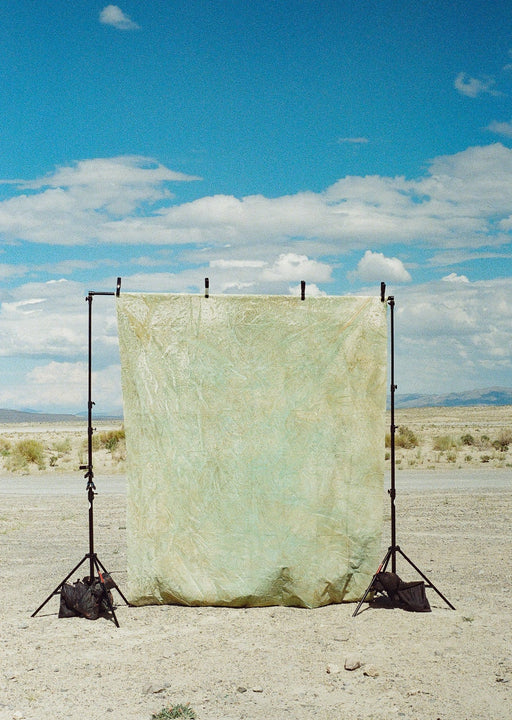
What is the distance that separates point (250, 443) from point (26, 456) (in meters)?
22.6

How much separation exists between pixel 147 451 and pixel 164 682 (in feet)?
7.63

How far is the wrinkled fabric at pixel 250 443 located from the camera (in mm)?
7527

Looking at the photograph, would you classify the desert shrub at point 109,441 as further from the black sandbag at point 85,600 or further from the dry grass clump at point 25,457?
the black sandbag at point 85,600

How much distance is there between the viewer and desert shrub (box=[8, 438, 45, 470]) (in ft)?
87.8

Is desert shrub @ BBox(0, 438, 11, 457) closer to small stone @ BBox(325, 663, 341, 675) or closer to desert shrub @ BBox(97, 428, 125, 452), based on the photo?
desert shrub @ BBox(97, 428, 125, 452)

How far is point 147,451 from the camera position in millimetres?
7520

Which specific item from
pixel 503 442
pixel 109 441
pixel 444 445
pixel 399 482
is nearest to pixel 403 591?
pixel 399 482

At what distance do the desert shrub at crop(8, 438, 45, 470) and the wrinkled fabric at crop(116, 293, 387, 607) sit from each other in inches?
790

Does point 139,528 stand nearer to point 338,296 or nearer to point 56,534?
point 338,296

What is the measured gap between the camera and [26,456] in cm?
2830

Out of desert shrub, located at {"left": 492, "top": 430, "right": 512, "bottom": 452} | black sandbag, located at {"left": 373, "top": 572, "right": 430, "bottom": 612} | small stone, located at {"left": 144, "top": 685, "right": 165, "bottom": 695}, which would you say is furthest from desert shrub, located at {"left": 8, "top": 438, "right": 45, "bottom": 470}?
small stone, located at {"left": 144, "top": 685, "right": 165, "bottom": 695}

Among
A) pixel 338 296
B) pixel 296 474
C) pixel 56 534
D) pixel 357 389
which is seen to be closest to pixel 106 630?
pixel 296 474

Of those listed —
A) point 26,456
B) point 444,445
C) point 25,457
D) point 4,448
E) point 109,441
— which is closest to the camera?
point 25,457

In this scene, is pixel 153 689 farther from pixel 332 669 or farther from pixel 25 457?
pixel 25 457
